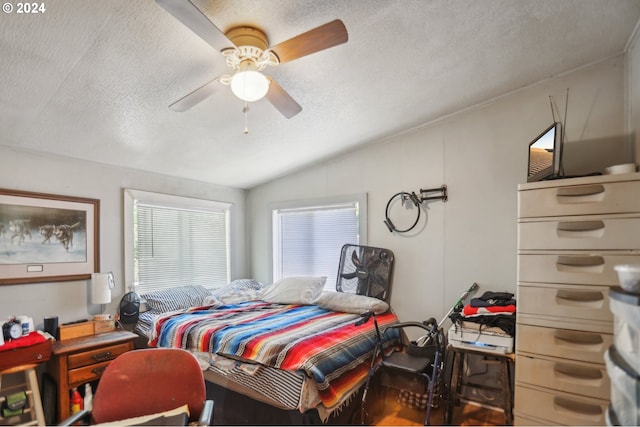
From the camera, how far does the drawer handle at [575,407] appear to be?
1.76m

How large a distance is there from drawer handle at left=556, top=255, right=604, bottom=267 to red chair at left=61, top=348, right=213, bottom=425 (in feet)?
6.62

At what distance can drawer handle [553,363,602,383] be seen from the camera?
178 centimetres

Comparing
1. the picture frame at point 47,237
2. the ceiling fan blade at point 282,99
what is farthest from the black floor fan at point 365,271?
the picture frame at point 47,237

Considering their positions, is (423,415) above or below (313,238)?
below

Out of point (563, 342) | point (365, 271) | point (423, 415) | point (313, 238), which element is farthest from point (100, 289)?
point (563, 342)

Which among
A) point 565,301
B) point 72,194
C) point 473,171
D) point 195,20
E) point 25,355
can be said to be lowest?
point 25,355

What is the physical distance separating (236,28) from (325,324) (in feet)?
7.21

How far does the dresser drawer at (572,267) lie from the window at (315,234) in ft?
5.91

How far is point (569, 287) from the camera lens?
6.11 ft

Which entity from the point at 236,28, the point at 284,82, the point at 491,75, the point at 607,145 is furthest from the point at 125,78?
the point at 607,145

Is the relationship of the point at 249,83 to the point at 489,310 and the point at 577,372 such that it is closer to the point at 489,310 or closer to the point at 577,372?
the point at 489,310

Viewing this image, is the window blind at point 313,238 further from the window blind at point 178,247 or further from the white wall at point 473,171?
the window blind at point 178,247

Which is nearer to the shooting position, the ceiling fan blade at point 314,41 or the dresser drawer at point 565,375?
the ceiling fan blade at point 314,41

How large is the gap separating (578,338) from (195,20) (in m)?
2.49
